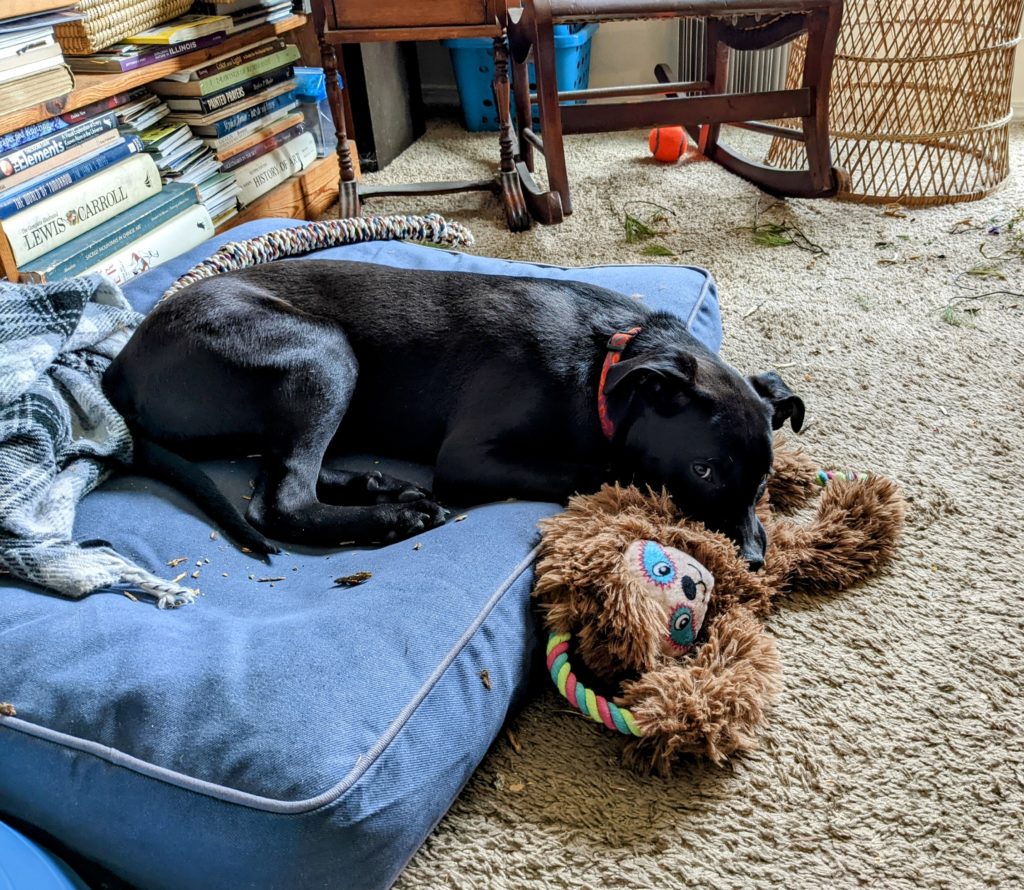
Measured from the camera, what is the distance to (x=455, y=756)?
1.30 m

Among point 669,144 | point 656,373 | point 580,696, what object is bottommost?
point 669,144

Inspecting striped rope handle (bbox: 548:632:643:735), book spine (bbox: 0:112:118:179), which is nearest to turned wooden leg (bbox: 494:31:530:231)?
book spine (bbox: 0:112:118:179)

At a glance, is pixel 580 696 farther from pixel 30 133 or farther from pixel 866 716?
pixel 30 133

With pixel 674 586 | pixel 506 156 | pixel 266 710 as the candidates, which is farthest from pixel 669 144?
pixel 266 710

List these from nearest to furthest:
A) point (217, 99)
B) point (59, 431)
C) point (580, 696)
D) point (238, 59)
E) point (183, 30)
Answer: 1. point (580, 696)
2. point (59, 431)
3. point (183, 30)
4. point (217, 99)
5. point (238, 59)

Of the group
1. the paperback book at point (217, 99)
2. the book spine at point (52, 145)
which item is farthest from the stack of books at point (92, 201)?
the paperback book at point (217, 99)

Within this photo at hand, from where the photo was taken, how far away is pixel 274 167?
11.9 feet

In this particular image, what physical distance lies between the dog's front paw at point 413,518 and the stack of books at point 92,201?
54.7 inches

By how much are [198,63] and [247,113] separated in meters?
0.31

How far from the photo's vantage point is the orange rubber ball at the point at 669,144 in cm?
425

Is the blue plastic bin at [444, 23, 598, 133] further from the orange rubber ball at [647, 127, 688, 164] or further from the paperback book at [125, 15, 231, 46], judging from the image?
the paperback book at [125, 15, 231, 46]

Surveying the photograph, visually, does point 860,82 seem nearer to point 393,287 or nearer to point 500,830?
point 393,287

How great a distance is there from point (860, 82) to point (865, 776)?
3196 mm

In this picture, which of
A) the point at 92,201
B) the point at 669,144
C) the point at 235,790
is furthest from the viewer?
the point at 669,144
